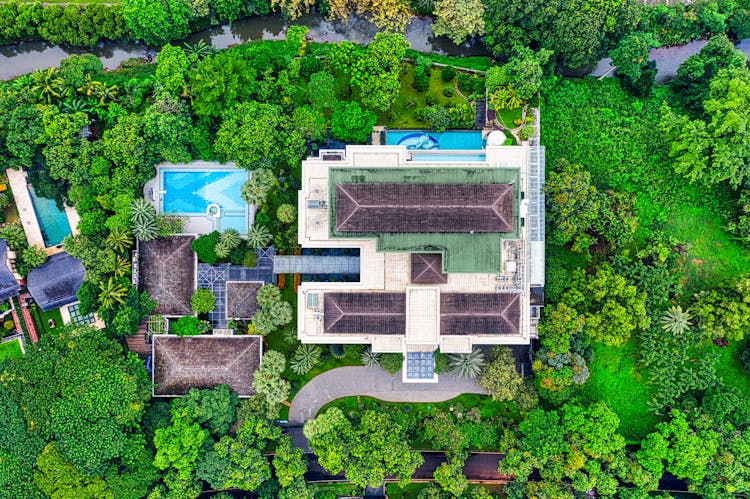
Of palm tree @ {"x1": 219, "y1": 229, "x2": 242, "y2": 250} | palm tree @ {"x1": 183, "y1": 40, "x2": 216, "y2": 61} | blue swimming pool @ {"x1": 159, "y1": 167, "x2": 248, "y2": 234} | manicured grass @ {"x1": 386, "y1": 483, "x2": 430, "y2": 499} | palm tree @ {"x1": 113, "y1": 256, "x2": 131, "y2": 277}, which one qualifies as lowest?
manicured grass @ {"x1": 386, "y1": 483, "x2": 430, "y2": 499}

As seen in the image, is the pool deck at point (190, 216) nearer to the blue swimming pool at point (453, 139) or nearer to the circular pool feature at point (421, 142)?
the circular pool feature at point (421, 142)

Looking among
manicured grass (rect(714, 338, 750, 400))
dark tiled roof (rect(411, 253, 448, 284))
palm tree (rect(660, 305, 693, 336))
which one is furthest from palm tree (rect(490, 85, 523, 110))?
manicured grass (rect(714, 338, 750, 400))

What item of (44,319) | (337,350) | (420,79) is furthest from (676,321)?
(44,319)

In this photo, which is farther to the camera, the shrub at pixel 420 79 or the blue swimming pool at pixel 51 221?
the blue swimming pool at pixel 51 221

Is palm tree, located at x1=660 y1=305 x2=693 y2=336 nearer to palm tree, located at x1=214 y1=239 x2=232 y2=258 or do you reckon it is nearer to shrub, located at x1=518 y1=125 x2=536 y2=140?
shrub, located at x1=518 y1=125 x2=536 y2=140

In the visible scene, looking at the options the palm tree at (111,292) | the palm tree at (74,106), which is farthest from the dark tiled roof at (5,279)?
the palm tree at (74,106)

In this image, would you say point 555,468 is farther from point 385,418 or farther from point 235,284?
point 235,284

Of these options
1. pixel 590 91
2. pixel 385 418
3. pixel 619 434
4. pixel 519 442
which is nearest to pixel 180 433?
pixel 385 418
